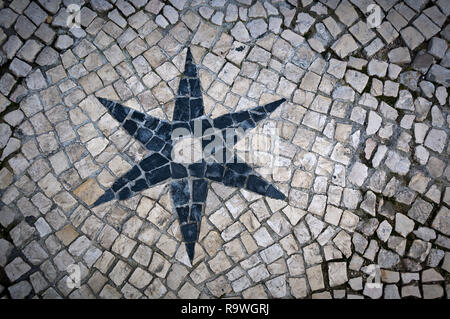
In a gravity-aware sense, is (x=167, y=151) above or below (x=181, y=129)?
below

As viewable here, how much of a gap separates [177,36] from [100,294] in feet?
10.9

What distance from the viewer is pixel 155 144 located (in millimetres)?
3984

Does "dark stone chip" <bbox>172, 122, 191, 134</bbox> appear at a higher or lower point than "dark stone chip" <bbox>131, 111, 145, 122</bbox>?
lower

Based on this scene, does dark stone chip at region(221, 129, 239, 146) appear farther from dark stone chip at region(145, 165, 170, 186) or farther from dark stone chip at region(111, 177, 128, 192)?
dark stone chip at region(111, 177, 128, 192)

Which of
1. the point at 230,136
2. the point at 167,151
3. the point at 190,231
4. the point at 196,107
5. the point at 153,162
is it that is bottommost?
the point at 190,231

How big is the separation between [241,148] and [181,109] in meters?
0.89

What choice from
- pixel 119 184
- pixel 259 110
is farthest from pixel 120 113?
pixel 259 110

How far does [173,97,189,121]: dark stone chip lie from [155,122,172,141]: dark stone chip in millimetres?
132

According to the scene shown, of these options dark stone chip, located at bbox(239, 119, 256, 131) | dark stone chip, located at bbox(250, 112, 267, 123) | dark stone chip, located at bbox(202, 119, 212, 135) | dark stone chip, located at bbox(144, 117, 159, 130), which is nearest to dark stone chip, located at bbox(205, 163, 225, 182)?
dark stone chip, located at bbox(202, 119, 212, 135)

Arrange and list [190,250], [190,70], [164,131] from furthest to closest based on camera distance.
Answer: [190,70] → [164,131] → [190,250]

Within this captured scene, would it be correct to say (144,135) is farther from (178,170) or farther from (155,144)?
(178,170)

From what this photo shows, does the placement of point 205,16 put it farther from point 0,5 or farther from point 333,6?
point 0,5

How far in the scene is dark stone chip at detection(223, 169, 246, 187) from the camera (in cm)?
396

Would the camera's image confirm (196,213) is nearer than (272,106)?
Yes
